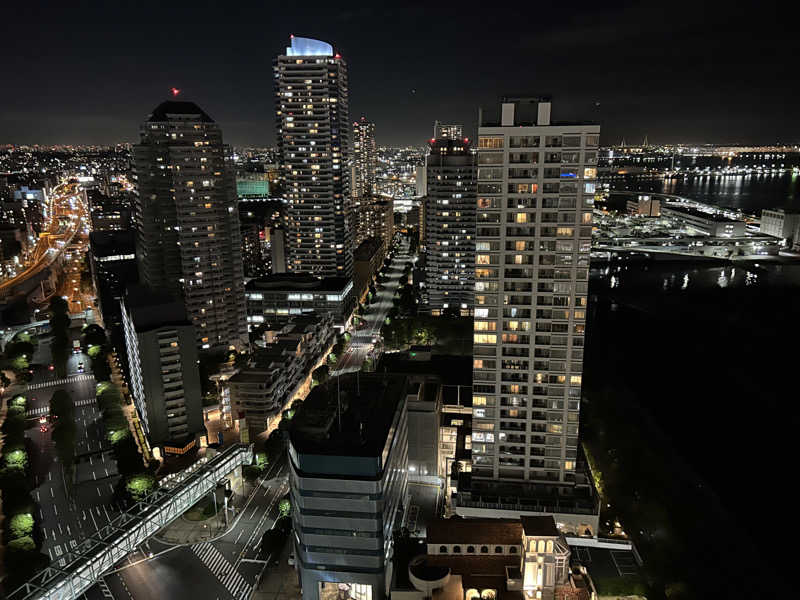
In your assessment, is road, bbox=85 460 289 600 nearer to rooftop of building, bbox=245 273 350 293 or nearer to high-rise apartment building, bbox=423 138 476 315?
rooftop of building, bbox=245 273 350 293

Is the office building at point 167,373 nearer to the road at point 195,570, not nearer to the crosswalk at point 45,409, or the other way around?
the road at point 195,570

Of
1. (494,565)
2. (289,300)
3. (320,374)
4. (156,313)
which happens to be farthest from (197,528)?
(289,300)

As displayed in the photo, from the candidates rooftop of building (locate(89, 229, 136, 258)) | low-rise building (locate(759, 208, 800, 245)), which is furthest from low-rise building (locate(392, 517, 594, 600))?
low-rise building (locate(759, 208, 800, 245))

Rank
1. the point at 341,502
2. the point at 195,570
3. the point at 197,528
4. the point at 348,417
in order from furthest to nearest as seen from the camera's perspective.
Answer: the point at 197,528, the point at 195,570, the point at 348,417, the point at 341,502

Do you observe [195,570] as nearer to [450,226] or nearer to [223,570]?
[223,570]

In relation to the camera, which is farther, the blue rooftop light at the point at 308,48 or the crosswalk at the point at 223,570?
the blue rooftop light at the point at 308,48

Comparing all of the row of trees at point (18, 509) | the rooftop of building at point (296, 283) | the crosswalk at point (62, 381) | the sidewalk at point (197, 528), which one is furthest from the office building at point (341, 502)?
the crosswalk at point (62, 381)

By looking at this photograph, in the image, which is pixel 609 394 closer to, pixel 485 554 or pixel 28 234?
pixel 485 554
